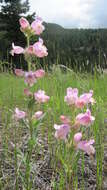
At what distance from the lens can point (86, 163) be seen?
2.01m

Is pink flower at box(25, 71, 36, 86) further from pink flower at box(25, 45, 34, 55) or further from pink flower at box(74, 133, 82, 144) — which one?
pink flower at box(74, 133, 82, 144)

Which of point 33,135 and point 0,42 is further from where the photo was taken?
point 0,42

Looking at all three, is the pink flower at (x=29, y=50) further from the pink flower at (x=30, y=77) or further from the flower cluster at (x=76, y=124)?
the flower cluster at (x=76, y=124)

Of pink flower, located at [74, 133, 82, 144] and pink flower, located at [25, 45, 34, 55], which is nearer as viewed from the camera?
pink flower, located at [74, 133, 82, 144]

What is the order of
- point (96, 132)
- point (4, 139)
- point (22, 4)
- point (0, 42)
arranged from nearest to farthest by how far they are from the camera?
point (96, 132) < point (4, 139) < point (0, 42) < point (22, 4)

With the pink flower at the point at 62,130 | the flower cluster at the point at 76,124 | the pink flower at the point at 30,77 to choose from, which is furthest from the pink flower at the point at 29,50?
the pink flower at the point at 62,130

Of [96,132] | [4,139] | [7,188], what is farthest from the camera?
[4,139]

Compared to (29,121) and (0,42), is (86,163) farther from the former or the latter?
(0,42)

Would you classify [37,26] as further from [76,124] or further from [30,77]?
[76,124]

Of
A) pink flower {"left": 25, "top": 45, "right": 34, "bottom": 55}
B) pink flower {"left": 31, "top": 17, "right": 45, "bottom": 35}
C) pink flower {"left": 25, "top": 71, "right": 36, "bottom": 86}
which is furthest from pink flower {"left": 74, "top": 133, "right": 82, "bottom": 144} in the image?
pink flower {"left": 31, "top": 17, "right": 45, "bottom": 35}

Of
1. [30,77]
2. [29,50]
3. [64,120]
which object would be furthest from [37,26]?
[64,120]

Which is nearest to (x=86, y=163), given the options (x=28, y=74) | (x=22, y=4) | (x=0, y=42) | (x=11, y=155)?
(x=11, y=155)

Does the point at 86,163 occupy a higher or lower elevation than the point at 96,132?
lower

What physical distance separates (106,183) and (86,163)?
290 mm
